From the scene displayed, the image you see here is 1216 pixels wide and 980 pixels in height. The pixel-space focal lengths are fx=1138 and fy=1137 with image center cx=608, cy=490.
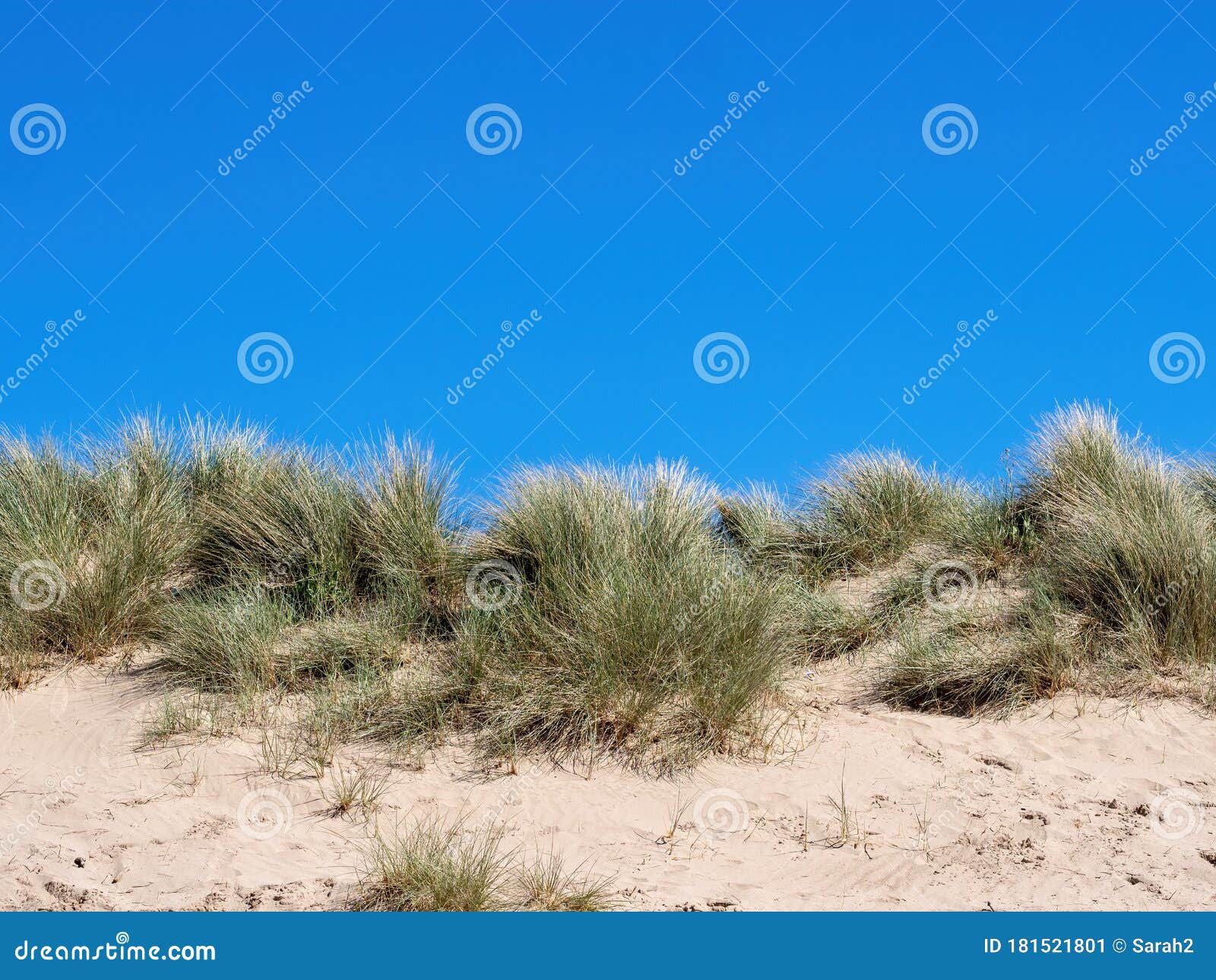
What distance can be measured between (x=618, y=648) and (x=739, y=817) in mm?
1404

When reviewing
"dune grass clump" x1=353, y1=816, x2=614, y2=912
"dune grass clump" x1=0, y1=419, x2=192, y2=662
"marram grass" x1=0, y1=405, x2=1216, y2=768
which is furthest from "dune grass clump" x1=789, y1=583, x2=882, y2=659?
"dune grass clump" x1=0, y1=419, x2=192, y2=662

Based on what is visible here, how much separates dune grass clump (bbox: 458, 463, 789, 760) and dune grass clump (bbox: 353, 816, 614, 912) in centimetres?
144

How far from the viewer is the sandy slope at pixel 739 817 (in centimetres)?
581

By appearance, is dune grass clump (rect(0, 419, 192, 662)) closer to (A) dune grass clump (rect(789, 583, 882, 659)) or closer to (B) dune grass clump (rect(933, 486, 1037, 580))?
(A) dune grass clump (rect(789, 583, 882, 659))

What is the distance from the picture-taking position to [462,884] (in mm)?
5344

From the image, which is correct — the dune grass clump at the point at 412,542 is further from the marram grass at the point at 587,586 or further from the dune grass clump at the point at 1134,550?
the dune grass clump at the point at 1134,550

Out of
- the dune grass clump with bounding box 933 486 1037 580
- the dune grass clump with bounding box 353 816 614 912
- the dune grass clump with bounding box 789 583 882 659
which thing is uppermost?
the dune grass clump with bounding box 933 486 1037 580

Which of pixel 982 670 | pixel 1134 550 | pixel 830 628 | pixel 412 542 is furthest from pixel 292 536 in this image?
pixel 1134 550

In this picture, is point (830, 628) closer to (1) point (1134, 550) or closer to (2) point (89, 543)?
(1) point (1134, 550)

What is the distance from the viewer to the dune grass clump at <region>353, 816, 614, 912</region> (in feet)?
17.6

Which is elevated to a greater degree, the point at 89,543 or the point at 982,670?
the point at 89,543

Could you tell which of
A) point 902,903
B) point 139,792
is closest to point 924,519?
point 902,903

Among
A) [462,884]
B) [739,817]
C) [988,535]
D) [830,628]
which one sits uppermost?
[988,535]

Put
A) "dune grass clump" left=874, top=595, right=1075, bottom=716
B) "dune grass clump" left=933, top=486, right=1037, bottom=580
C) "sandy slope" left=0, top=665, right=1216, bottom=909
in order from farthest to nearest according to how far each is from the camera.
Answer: "dune grass clump" left=933, top=486, right=1037, bottom=580 < "dune grass clump" left=874, top=595, right=1075, bottom=716 < "sandy slope" left=0, top=665, right=1216, bottom=909
